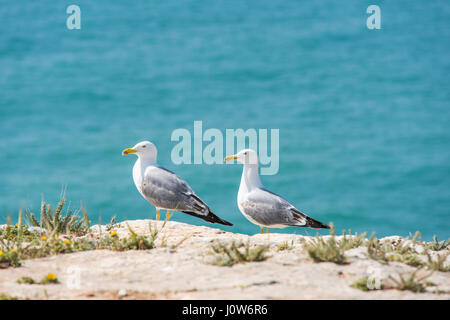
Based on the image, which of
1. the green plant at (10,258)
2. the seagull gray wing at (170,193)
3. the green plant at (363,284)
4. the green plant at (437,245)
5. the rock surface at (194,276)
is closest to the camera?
the rock surface at (194,276)

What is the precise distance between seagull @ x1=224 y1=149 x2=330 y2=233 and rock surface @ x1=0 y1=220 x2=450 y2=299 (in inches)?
58.6

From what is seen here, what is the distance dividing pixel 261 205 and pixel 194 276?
8.28ft

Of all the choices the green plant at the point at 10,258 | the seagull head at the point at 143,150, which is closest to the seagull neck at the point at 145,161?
the seagull head at the point at 143,150

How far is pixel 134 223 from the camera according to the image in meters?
8.23

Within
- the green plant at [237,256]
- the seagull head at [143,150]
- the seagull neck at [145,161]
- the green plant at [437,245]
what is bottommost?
the green plant at [437,245]

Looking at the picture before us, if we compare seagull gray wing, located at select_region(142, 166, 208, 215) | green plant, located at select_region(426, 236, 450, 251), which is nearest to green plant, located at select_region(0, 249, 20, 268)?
seagull gray wing, located at select_region(142, 166, 208, 215)

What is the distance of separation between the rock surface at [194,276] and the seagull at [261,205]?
1.49m

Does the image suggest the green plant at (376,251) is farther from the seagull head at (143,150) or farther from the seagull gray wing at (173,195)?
the seagull head at (143,150)

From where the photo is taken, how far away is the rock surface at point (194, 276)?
4598 millimetres

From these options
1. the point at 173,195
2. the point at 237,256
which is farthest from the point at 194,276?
the point at 173,195

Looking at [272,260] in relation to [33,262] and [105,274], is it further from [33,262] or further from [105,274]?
[33,262]

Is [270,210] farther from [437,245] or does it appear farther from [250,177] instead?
[437,245]
